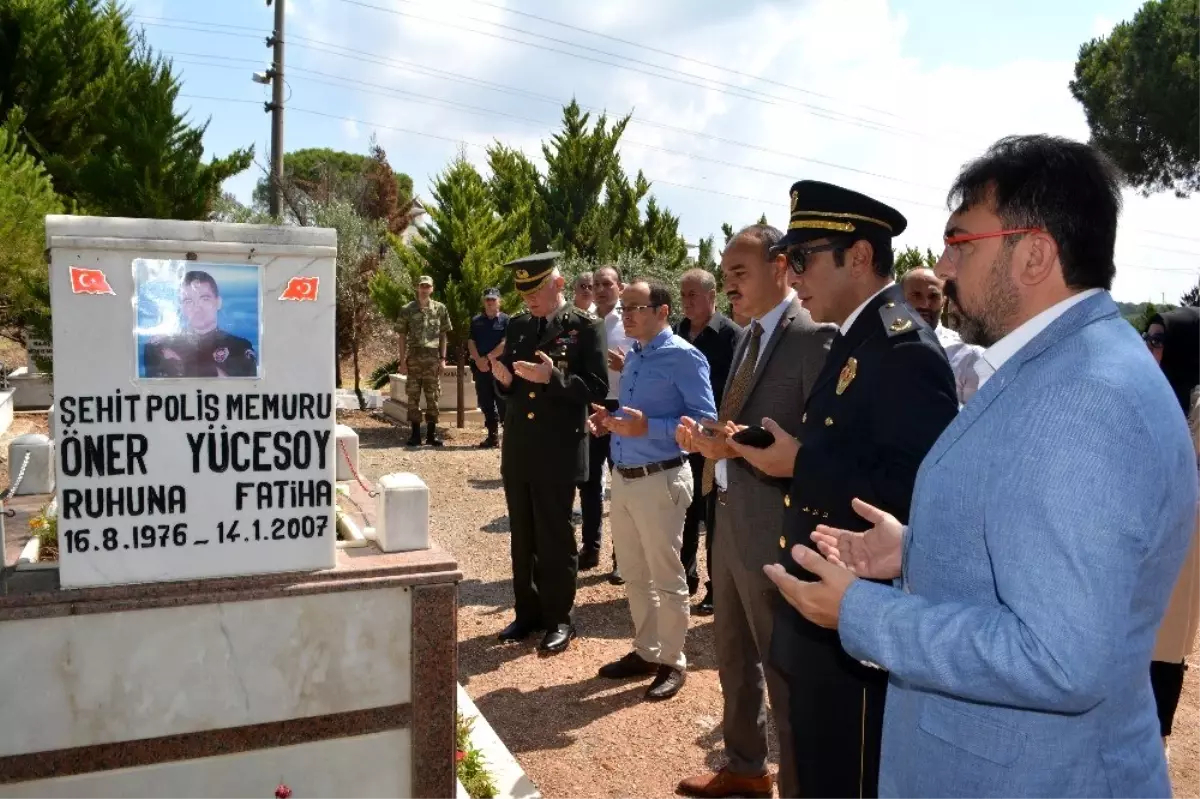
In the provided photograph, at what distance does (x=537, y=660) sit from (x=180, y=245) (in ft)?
11.4

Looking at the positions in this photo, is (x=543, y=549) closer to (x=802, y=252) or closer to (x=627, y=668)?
(x=627, y=668)

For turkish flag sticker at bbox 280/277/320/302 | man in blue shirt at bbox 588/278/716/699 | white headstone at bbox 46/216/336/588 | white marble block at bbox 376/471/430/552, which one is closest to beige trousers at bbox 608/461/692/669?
man in blue shirt at bbox 588/278/716/699

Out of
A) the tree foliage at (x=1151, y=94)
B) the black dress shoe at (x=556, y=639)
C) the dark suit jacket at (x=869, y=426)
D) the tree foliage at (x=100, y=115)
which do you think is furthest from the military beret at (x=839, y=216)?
the tree foliage at (x=1151, y=94)

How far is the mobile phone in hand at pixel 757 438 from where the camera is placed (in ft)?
9.08

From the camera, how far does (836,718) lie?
2572 mm

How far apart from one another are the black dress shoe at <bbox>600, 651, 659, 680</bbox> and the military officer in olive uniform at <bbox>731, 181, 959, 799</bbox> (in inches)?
94.6

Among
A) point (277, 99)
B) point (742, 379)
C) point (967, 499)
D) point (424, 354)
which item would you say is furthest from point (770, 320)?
point (277, 99)

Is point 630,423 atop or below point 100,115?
below

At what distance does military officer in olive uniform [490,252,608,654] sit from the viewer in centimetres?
521

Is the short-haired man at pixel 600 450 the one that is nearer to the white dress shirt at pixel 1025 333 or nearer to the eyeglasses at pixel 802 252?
the eyeglasses at pixel 802 252

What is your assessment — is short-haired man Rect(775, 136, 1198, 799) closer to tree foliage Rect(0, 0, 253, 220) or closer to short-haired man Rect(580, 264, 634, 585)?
short-haired man Rect(580, 264, 634, 585)

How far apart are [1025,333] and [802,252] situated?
1.37 metres

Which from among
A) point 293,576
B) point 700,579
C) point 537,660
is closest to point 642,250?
point 700,579

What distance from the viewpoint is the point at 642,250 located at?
24.0 meters
